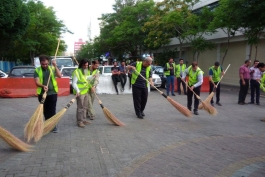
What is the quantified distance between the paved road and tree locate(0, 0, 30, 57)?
10515 mm

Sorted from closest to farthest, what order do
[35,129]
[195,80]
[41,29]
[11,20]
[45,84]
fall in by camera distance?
1. [35,129]
2. [45,84]
3. [195,80]
4. [11,20]
5. [41,29]

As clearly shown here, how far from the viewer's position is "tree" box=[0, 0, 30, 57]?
16781 mm

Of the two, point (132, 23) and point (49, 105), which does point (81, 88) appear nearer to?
point (49, 105)

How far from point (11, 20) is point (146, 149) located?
1518 cm

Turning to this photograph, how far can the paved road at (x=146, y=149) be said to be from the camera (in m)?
4.43

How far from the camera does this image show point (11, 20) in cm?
1747

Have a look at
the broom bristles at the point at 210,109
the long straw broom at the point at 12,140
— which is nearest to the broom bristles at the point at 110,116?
the long straw broom at the point at 12,140

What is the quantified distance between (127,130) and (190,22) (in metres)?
14.9

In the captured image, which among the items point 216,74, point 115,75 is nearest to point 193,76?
point 216,74

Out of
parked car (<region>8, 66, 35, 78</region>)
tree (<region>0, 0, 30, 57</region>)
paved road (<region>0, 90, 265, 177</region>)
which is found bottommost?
paved road (<region>0, 90, 265, 177</region>)

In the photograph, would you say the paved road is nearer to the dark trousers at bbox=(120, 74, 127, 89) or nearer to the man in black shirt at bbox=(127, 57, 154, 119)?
the man in black shirt at bbox=(127, 57, 154, 119)

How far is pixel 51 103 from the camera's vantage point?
6.40 m

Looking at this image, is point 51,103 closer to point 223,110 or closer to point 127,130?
point 127,130

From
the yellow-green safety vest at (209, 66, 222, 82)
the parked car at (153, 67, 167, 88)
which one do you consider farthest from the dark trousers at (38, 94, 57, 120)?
the parked car at (153, 67, 167, 88)
